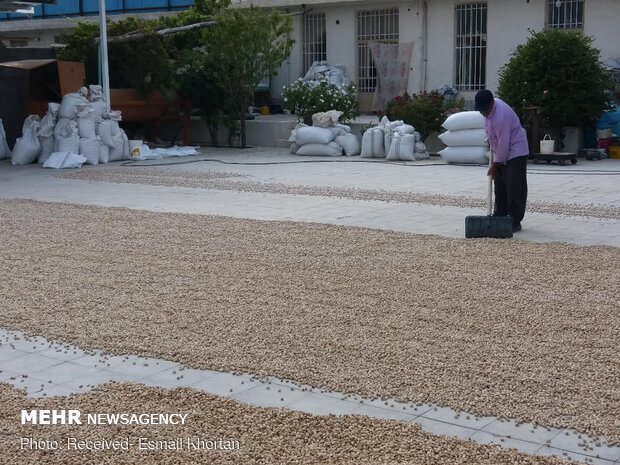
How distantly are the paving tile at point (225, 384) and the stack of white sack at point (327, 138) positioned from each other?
1318cm

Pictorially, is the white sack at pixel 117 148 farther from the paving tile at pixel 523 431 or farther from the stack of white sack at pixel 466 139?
the paving tile at pixel 523 431

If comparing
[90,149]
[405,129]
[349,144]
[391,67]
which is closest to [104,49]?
[90,149]

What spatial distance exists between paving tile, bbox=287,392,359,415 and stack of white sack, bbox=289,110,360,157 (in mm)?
13510

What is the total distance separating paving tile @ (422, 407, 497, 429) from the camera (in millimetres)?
4004

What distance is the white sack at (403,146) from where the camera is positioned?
16.2 meters

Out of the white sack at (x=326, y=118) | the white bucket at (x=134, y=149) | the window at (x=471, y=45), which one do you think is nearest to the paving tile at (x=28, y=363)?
the white sack at (x=326, y=118)

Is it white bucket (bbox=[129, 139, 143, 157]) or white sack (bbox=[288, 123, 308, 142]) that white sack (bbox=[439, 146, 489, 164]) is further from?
white bucket (bbox=[129, 139, 143, 157])

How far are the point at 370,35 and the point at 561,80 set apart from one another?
26.2ft

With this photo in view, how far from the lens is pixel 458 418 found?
407cm

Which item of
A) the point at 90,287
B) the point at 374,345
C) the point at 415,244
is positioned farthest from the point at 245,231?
the point at 374,345

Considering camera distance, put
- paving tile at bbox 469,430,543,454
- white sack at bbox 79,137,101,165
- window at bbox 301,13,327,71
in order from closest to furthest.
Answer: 1. paving tile at bbox 469,430,543,454
2. white sack at bbox 79,137,101,165
3. window at bbox 301,13,327,71

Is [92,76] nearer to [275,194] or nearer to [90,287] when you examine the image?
[275,194]

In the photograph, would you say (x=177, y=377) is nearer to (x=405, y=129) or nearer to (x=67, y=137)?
(x=405, y=129)

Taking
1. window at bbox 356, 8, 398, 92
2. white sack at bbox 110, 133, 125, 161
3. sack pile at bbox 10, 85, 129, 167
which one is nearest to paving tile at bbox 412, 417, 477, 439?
sack pile at bbox 10, 85, 129, 167
